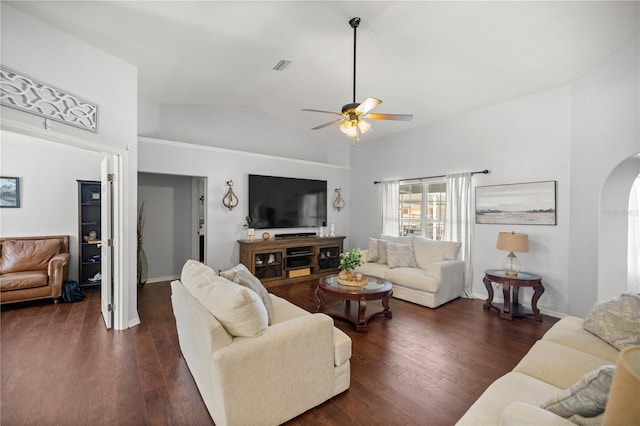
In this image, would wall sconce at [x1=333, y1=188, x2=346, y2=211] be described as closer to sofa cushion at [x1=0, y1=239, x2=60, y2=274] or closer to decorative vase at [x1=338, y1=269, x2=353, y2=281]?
decorative vase at [x1=338, y1=269, x2=353, y2=281]

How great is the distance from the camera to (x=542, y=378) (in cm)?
161

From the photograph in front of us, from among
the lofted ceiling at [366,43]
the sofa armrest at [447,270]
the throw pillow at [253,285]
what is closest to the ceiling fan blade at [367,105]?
the lofted ceiling at [366,43]

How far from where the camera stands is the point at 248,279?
94.9 inches

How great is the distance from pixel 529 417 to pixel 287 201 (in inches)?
200

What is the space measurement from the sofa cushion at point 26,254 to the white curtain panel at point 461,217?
6.35m

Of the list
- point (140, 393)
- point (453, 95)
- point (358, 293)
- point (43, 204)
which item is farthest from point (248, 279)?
point (43, 204)

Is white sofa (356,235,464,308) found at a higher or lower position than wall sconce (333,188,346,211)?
lower

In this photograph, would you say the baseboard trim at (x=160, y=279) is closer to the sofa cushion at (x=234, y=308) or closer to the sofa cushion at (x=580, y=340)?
the sofa cushion at (x=234, y=308)

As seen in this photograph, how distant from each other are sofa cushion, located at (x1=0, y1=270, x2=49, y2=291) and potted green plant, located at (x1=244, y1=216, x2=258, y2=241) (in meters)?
2.83

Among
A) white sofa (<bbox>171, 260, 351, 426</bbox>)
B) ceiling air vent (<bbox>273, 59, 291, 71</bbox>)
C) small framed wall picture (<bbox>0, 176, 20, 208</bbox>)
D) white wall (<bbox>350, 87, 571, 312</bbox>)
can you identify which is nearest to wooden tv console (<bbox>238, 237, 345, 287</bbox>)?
white wall (<bbox>350, 87, 571, 312</bbox>)

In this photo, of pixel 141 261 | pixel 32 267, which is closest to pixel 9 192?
pixel 32 267

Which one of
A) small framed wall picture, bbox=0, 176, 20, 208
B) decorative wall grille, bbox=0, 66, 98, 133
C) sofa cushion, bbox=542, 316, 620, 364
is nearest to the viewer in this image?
sofa cushion, bbox=542, 316, 620, 364

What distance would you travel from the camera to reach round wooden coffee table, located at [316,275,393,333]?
3197 millimetres

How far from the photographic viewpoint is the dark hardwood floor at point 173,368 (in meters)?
1.89
